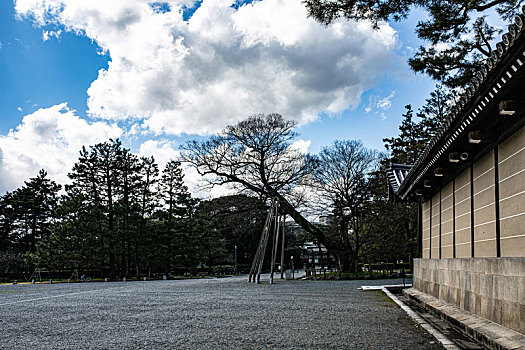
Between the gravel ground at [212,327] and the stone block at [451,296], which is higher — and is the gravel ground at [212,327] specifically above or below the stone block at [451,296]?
below

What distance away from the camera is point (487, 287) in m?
5.43

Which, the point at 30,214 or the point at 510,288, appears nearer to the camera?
the point at 510,288

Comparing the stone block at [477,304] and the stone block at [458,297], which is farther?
the stone block at [458,297]

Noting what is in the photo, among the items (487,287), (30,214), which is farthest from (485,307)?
(30,214)

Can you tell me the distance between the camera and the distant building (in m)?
4.32

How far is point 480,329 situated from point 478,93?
259cm

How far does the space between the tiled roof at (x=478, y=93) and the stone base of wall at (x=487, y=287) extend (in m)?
1.60

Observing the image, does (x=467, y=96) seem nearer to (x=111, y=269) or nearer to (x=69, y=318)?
(x=69, y=318)

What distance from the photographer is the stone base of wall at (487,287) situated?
4512 millimetres

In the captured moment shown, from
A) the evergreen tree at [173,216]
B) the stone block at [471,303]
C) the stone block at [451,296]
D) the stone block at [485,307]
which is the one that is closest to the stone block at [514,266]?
the stone block at [485,307]

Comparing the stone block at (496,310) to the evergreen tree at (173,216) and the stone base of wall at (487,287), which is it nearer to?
the stone base of wall at (487,287)

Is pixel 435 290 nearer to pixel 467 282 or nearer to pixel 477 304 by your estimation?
pixel 467 282

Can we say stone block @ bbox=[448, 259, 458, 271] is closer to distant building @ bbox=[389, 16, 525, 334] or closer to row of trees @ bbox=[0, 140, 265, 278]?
distant building @ bbox=[389, 16, 525, 334]

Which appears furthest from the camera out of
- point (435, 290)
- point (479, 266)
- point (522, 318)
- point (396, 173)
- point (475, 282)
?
point (396, 173)
